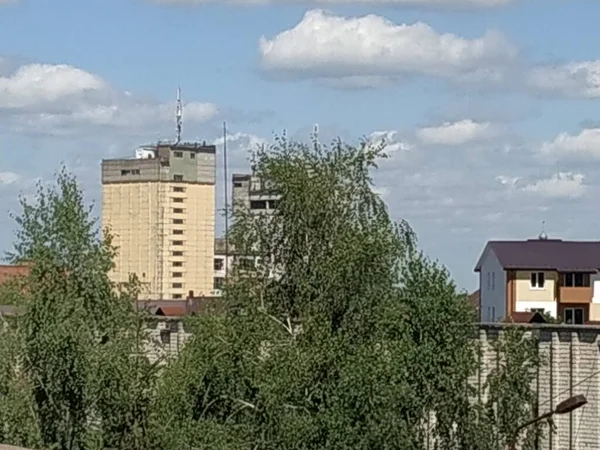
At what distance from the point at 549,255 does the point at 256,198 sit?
109ft

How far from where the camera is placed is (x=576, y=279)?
6925 cm

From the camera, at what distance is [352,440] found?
35094 mm

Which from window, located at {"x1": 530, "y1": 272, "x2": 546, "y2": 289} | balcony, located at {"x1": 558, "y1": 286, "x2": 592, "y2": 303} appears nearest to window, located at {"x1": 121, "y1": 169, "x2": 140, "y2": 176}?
window, located at {"x1": 530, "y1": 272, "x2": 546, "y2": 289}

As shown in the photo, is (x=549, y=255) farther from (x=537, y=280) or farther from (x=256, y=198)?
(x=256, y=198)

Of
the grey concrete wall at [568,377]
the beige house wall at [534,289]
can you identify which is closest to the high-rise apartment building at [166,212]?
the beige house wall at [534,289]

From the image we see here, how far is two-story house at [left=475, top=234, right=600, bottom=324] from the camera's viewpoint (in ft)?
227

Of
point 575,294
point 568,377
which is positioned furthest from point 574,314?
point 568,377

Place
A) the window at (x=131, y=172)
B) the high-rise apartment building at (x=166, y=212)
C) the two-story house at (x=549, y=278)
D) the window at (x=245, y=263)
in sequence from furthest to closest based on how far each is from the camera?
the high-rise apartment building at (x=166, y=212)
the window at (x=131, y=172)
the two-story house at (x=549, y=278)
the window at (x=245, y=263)

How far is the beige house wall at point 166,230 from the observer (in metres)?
99.2

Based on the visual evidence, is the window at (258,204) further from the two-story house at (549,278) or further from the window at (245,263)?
the two-story house at (549,278)

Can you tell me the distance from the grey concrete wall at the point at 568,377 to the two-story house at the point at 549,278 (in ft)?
99.8

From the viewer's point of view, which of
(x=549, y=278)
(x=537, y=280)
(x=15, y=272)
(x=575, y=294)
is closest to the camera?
(x=15, y=272)

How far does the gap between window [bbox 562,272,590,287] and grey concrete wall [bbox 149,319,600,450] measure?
31782mm

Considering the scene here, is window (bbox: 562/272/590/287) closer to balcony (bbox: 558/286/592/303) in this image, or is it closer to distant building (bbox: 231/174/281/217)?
balcony (bbox: 558/286/592/303)
